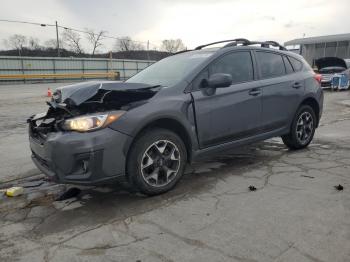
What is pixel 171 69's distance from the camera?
4.97 metres

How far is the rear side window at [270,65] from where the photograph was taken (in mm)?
5416

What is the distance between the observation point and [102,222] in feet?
11.4

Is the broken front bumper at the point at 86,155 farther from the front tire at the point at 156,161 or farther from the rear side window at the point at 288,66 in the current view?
the rear side window at the point at 288,66

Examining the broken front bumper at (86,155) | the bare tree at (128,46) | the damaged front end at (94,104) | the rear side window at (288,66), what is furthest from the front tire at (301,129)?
the bare tree at (128,46)

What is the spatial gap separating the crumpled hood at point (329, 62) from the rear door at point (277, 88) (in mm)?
15099

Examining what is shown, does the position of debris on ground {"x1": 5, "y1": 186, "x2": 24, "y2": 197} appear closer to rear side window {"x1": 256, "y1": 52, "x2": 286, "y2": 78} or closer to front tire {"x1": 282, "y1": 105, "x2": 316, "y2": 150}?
rear side window {"x1": 256, "y1": 52, "x2": 286, "y2": 78}

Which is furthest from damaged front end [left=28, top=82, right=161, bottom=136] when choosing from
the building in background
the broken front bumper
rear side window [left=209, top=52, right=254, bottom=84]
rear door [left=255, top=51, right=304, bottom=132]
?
the building in background

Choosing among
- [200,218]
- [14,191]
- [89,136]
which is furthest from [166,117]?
[14,191]

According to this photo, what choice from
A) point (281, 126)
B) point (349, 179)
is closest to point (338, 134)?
point (281, 126)

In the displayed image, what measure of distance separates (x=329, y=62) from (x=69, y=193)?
18837mm

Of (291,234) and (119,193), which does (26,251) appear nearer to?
(119,193)

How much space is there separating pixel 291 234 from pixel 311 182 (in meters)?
1.56

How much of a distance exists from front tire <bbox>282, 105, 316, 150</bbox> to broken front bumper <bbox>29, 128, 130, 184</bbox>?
3.30 metres

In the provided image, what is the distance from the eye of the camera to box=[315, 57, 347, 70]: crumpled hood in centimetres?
1940
